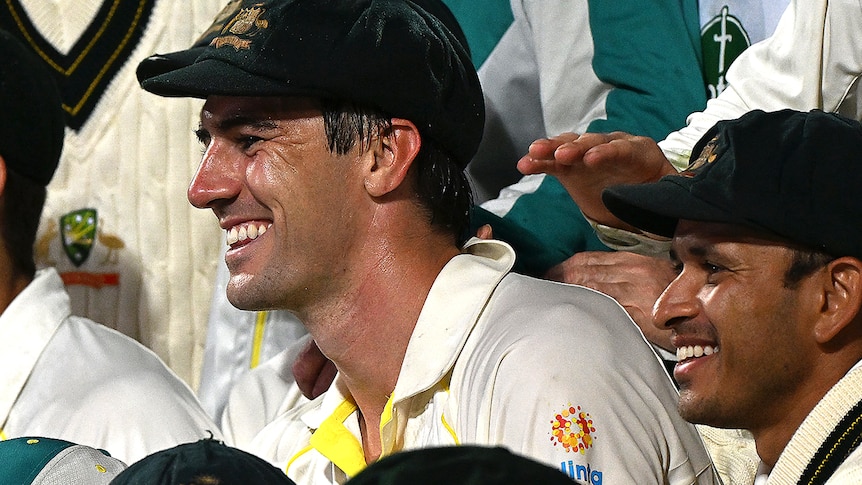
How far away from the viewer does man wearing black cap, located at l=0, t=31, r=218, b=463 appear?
6.82ft

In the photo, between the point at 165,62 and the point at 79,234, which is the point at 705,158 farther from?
the point at 79,234

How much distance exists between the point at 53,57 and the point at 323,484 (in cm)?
153

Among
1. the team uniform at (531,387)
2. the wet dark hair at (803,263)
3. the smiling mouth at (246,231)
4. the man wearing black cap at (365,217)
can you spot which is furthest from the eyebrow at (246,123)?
the wet dark hair at (803,263)

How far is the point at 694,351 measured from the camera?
1657 mm

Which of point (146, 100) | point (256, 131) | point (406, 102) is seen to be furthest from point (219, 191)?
point (146, 100)

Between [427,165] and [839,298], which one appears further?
[427,165]

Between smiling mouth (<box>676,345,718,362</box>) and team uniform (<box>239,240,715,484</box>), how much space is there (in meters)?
0.03

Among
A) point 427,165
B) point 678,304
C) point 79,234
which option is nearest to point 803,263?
point 678,304

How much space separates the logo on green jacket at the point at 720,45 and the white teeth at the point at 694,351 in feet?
2.95

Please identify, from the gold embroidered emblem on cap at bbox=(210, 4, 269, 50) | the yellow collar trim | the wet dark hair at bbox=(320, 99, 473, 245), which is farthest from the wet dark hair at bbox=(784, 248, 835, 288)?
the gold embroidered emblem on cap at bbox=(210, 4, 269, 50)

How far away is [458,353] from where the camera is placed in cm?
169

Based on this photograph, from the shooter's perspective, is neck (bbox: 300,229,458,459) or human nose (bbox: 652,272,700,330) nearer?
human nose (bbox: 652,272,700,330)

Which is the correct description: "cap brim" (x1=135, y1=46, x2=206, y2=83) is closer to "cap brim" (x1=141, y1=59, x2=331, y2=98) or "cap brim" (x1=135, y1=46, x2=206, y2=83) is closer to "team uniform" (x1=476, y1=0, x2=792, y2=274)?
"cap brim" (x1=141, y1=59, x2=331, y2=98)

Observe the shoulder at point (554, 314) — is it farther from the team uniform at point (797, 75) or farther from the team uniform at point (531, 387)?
the team uniform at point (797, 75)
